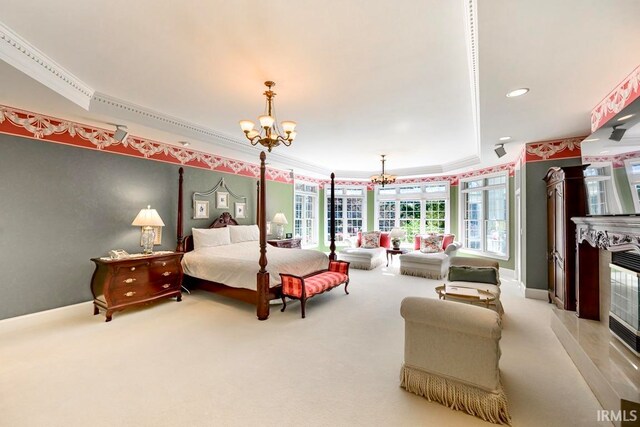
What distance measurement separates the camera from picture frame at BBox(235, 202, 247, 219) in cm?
611

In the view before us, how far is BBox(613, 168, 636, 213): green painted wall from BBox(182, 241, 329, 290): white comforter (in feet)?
12.2

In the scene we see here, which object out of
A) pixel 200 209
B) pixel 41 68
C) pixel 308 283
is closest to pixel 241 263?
pixel 308 283

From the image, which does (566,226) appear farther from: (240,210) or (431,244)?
(240,210)

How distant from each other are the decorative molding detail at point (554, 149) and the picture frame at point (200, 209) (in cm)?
605

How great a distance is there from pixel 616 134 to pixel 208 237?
5.72 m

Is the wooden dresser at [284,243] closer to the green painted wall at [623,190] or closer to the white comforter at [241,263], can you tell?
the white comforter at [241,263]

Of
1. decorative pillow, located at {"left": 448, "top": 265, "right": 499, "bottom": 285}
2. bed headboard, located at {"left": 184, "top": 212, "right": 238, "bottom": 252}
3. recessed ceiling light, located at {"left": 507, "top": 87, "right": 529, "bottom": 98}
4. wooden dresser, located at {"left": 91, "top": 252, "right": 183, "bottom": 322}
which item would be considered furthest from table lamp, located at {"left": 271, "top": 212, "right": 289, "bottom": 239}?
recessed ceiling light, located at {"left": 507, "top": 87, "right": 529, "bottom": 98}

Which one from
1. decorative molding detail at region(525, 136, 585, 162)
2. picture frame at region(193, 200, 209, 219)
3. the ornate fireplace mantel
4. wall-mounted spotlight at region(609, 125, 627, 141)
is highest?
decorative molding detail at region(525, 136, 585, 162)

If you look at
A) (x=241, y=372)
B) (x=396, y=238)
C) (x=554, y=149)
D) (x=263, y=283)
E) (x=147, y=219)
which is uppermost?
(x=554, y=149)

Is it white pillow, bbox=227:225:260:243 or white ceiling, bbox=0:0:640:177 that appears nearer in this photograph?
white ceiling, bbox=0:0:640:177

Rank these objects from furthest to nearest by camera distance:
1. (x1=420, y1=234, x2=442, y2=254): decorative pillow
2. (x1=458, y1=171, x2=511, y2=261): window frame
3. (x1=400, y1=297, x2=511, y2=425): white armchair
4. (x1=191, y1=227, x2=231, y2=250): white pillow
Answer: (x1=420, y1=234, x2=442, y2=254): decorative pillow, (x1=458, y1=171, x2=511, y2=261): window frame, (x1=191, y1=227, x2=231, y2=250): white pillow, (x1=400, y1=297, x2=511, y2=425): white armchair

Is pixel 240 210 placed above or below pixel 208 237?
above

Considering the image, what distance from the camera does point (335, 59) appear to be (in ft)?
8.16

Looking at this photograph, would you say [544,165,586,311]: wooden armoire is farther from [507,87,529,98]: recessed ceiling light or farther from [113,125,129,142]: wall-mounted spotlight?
[113,125,129,142]: wall-mounted spotlight
